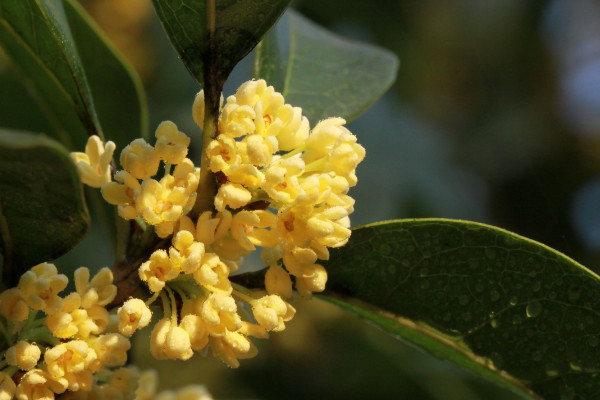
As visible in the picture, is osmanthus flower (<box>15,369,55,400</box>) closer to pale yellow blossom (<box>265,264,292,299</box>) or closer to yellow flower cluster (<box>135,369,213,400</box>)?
pale yellow blossom (<box>265,264,292,299</box>)

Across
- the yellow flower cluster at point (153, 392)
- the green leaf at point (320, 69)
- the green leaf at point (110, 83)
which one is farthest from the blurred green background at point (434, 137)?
the yellow flower cluster at point (153, 392)

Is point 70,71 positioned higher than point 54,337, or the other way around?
point 70,71

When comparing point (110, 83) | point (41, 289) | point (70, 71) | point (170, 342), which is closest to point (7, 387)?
point (41, 289)

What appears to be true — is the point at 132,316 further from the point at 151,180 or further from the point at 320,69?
the point at 320,69

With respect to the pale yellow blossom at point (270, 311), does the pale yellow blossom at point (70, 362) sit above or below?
below

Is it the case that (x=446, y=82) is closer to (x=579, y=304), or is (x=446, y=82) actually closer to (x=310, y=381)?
(x=310, y=381)

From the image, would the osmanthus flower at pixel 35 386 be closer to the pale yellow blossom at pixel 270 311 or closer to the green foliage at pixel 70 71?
the pale yellow blossom at pixel 270 311

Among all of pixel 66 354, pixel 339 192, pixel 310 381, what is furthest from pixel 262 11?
pixel 310 381
